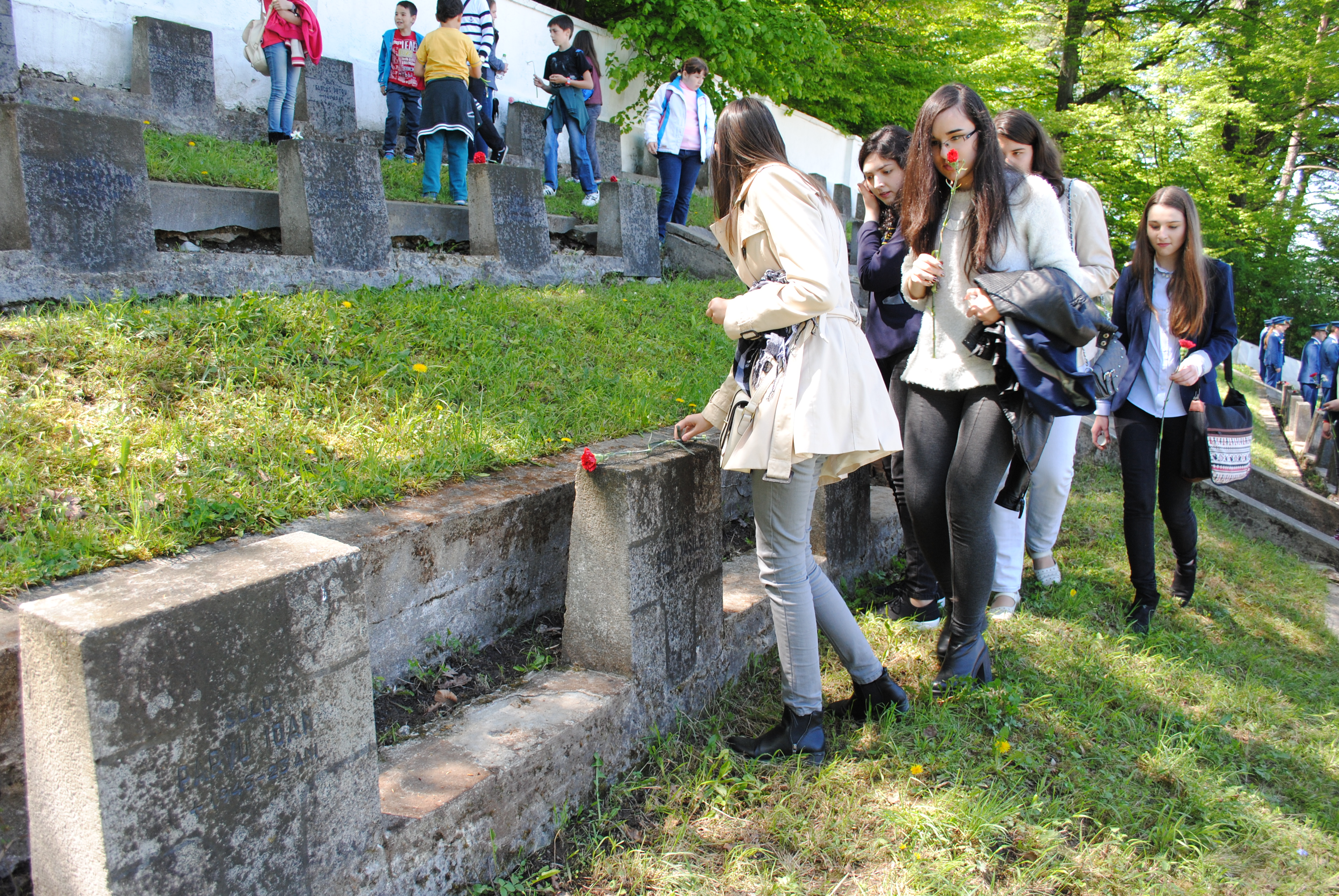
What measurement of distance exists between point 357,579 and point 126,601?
43 cm

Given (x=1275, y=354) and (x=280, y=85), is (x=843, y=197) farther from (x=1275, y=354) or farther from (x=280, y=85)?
(x=1275, y=354)

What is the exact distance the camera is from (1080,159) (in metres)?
17.0

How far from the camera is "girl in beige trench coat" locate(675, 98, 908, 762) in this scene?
2500 mm

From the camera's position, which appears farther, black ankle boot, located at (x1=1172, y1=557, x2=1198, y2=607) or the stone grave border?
black ankle boot, located at (x1=1172, y1=557, x2=1198, y2=607)

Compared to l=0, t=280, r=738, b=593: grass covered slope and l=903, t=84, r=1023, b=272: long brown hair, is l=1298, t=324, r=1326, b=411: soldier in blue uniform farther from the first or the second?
l=903, t=84, r=1023, b=272: long brown hair

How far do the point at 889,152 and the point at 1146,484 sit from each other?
1.93 m

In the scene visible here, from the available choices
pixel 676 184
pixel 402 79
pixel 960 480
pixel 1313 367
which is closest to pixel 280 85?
pixel 402 79

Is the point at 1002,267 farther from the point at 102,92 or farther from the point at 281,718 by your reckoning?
the point at 102,92

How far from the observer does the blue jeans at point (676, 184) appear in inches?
322

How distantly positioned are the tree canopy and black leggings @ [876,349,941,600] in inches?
504

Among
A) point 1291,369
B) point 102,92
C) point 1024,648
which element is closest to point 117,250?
point 102,92

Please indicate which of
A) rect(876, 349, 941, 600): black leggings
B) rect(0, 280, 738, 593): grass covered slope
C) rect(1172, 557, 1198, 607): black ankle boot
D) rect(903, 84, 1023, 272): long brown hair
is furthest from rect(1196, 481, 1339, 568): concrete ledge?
rect(903, 84, 1023, 272): long brown hair

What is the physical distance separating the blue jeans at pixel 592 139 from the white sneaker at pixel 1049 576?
21.1 ft

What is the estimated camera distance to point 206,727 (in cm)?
158
